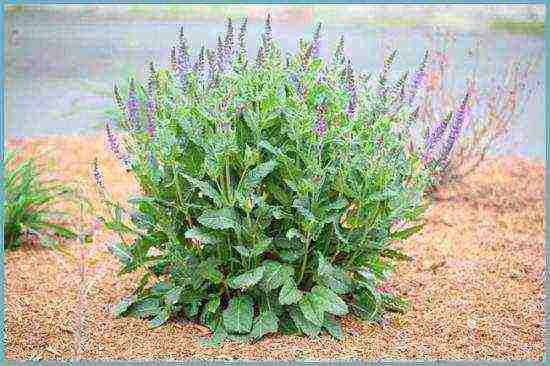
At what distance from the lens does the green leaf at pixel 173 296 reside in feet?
10.9

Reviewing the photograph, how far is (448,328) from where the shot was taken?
11.6ft

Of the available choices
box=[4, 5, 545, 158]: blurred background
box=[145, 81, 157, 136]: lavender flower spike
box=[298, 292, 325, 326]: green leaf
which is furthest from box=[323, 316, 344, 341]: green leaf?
box=[4, 5, 545, 158]: blurred background

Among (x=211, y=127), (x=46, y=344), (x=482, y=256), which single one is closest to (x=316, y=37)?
(x=211, y=127)

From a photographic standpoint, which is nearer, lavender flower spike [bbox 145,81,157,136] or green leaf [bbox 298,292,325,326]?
green leaf [bbox 298,292,325,326]

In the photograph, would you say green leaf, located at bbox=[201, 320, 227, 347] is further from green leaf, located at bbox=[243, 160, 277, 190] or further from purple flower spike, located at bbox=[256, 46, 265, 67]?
purple flower spike, located at bbox=[256, 46, 265, 67]

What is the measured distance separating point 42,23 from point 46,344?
3272mm

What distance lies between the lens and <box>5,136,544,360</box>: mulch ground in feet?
10.7

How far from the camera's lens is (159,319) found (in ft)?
11.2

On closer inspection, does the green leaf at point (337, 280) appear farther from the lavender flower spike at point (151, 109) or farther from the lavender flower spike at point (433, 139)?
the lavender flower spike at point (151, 109)

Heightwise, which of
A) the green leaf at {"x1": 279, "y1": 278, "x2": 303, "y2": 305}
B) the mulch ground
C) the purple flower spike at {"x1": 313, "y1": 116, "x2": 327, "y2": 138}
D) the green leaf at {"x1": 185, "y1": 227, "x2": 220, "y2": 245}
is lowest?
the mulch ground

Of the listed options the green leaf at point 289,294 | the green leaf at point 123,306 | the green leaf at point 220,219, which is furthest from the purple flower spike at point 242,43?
the green leaf at point 123,306

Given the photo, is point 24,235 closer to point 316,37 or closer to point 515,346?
point 316,37

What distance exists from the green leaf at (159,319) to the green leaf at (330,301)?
1.82 feet

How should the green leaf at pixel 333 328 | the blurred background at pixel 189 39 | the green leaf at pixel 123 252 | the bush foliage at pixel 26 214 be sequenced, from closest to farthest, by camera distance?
the green leaf at pixel 333 328 → the green leaf at pixel 123 252 → the bush foliage at pixel 26 214 → the blurred background at pixel 189 39
